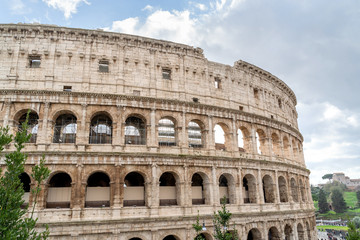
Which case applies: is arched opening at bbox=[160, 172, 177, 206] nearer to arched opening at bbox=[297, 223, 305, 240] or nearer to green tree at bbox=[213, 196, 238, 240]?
green tree at bbox=[213, 196, 238, 240]

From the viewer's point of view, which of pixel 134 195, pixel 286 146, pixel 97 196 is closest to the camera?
pixel 97 196

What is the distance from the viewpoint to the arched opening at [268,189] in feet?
84.1

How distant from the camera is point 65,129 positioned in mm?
21828

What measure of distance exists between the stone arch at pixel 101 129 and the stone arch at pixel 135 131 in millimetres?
1510

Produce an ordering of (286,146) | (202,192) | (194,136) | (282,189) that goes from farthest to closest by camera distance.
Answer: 1. (194,136)
2. (286,146)
3. (282,189)
4. (202,192)

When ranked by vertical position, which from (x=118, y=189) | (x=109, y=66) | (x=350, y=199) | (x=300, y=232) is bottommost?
(x=300, y=232)

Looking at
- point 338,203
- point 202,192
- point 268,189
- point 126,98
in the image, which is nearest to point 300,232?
point 268,189

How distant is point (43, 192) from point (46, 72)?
9115 millimetres

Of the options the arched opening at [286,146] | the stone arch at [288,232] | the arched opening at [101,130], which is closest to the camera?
the arched opening at [101,130]

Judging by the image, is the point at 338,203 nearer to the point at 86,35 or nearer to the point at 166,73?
the point at 166,73

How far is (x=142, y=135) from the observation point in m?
22.9

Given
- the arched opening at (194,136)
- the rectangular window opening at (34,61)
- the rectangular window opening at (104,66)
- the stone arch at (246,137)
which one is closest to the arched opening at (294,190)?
the stone arch at (246,137)

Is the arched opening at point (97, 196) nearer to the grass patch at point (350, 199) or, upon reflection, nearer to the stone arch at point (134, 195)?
the stone arch at point (134, 195)

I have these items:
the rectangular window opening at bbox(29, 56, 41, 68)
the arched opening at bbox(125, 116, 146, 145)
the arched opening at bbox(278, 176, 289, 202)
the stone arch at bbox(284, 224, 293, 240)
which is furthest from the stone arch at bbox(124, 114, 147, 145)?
the stone arch at bbox(284, 224, 293, 240)
